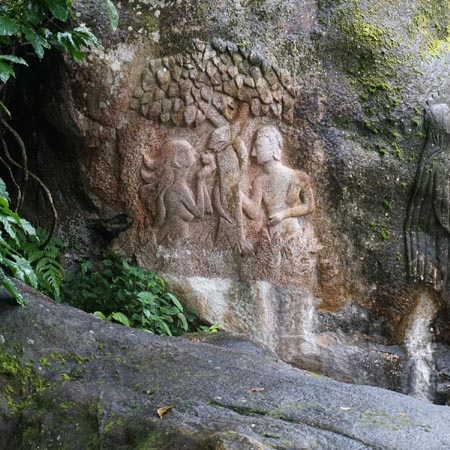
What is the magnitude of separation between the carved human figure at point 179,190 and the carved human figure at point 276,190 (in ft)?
0.86

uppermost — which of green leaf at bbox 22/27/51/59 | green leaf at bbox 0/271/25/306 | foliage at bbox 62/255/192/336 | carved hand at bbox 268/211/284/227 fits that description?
green leaf at bbox 22/27/51/59

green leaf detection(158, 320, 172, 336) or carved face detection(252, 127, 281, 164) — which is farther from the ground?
carved face detection(252, 127, 281, 164)

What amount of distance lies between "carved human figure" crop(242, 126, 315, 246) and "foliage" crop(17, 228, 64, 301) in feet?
3.60

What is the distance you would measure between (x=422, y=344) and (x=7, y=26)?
2936 millimetres

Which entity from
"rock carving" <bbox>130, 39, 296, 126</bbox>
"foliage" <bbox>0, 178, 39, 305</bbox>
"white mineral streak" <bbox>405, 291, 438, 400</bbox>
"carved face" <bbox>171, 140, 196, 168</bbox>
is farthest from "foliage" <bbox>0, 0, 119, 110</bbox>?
"white mineral streak" <bbox>405, 291, 438, 400</bbox>

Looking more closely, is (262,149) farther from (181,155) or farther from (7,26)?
(7,26)

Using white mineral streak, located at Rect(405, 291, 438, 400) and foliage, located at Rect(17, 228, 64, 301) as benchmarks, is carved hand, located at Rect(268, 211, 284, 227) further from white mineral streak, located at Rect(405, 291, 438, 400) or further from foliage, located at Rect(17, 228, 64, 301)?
foliage, located at Rect(17, 228, 64, 301)

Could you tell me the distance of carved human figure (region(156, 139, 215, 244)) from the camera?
4.95m

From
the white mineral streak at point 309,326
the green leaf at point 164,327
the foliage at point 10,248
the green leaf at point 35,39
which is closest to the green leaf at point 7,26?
the green leaf at point 35,39

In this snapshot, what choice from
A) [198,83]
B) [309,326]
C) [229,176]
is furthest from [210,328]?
[198,83]

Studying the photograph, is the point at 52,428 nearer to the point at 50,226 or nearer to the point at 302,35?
the point at 50,226

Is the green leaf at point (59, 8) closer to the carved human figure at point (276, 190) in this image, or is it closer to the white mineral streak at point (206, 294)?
the carved human figure at point (276, 190)

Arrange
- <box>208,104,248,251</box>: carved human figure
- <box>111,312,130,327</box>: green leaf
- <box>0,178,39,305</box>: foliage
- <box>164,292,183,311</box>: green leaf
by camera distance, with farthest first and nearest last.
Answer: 1. <box>208,104,248,251</box>: carved human figure
2. <box>164,292,183,311</box>: green leaf
3. <box>111,312,130,327</box>: green leaf
4. <box>0,178,39,305</box>: foliage

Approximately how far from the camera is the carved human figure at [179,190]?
4953 mm
